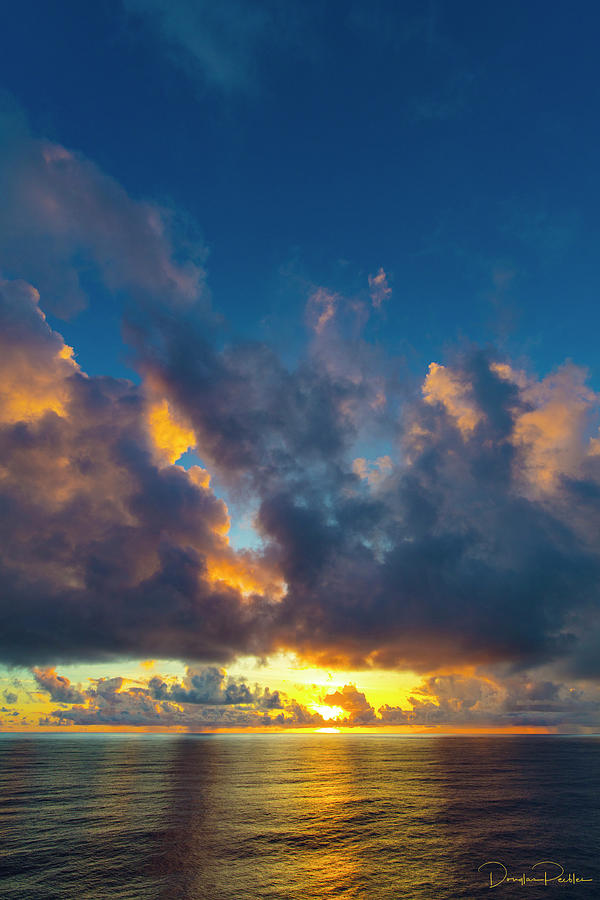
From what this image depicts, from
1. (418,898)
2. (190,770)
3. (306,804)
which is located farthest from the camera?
(190,770)

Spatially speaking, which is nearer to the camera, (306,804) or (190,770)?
(306,804)

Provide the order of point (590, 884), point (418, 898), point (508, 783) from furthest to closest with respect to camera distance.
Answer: point (508, 783), point (590, 884), point (418, 898)

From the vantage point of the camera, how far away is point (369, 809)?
78312mm

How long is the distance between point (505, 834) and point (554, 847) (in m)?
7.01

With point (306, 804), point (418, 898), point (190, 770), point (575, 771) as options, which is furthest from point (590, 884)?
point (190, 770)

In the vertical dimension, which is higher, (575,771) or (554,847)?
(554,847)

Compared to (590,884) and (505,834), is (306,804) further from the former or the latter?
(590,884)
